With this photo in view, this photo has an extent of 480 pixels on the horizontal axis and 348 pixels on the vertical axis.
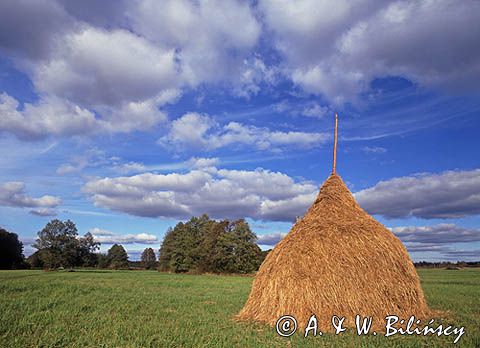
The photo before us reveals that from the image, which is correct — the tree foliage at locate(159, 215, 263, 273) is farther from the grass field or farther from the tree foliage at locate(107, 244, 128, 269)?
the grass field

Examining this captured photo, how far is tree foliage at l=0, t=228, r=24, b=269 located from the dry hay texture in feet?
343

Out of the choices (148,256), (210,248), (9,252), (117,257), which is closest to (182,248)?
(210,248)

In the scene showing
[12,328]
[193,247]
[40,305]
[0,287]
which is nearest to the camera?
[12,328]

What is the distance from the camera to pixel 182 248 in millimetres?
88625

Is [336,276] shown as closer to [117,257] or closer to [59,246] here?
[59,246]

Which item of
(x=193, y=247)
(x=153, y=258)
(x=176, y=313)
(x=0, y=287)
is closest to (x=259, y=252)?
(x=193, y=247)

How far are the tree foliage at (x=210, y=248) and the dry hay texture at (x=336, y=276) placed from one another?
5942cm

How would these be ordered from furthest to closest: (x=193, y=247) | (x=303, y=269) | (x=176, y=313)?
1. (x=193, y=247)
2. (x=176, y=313)
3. (x=303, y=269)

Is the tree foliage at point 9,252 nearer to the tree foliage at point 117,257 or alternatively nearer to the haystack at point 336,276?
the tree foliage at point 117,257

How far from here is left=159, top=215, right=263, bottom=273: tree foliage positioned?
2908 inches

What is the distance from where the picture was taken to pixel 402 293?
13625mm

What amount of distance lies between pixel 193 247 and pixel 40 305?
234ft

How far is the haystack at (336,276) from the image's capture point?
12.7 meters

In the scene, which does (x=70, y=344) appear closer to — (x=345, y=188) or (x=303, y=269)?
(x=303, y=269)
